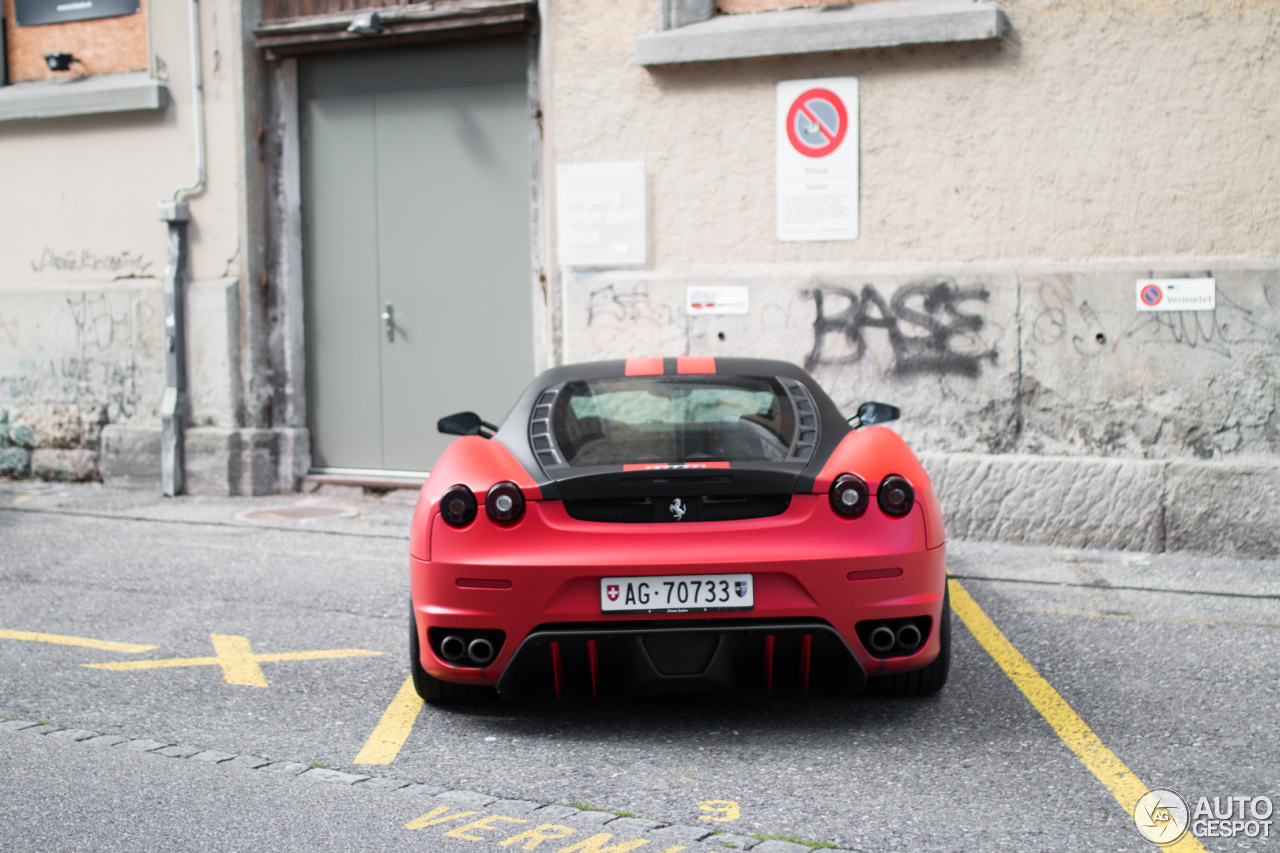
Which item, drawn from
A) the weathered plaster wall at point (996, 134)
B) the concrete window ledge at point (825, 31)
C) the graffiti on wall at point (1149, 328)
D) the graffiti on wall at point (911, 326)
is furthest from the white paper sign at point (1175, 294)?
the concrete window ledge at point (825, 31)

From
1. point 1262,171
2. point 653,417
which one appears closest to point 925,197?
point 1262,171

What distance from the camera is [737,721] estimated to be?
3.75 meters

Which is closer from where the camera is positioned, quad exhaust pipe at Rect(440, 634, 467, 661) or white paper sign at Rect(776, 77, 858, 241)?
quad exhaust pipe at Rect(440, 634, 467, 661)

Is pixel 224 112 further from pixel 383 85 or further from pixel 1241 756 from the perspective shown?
pixel 1241 756

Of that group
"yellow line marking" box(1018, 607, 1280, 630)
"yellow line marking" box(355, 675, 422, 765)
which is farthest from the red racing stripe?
"yellow line marking" box(1018, 607, 1280, 630)

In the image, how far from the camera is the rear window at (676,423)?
12.1ft

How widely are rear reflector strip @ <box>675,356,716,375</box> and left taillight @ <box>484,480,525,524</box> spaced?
40.5 inches

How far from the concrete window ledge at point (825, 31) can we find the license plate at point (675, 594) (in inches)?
209

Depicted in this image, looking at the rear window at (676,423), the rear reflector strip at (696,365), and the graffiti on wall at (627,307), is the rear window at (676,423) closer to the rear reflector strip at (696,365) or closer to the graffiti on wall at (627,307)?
the rear reflector strip at (696,365)

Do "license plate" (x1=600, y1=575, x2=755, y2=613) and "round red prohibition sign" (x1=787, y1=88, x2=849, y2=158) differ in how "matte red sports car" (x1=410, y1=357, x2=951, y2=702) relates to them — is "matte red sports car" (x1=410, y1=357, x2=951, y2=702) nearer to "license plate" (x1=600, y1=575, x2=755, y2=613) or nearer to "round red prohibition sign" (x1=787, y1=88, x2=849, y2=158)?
"license plate" (x1=600, y1=575, x2=755, y2=613)

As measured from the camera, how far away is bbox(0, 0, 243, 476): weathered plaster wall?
9.50m

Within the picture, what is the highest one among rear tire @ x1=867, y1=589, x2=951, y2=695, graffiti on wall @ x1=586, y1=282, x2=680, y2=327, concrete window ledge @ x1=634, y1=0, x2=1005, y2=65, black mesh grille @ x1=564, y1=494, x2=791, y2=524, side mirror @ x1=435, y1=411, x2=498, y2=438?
concrete window ledge @ x1=634, y1=0, x2=1005, y2=65

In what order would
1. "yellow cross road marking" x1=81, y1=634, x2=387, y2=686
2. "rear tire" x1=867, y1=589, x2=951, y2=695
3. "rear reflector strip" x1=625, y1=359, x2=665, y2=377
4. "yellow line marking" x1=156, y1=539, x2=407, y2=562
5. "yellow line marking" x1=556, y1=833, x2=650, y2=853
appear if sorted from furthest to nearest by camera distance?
1. "yellow line marking" x1=156, y1=539, x2=407, y2=562
2. "yellow cross road marking" x1=81, y1=634, x2=387, y2=686
3. "rear reflector strip" x1=625, y1=359, x2=665, y2=377
4. "rear tire" x1=867, y1=589, x2=951, y2=695
5. "yellow line marking" x1=556, y1=833, x2=650, y2=853

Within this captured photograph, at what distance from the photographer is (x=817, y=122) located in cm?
779
